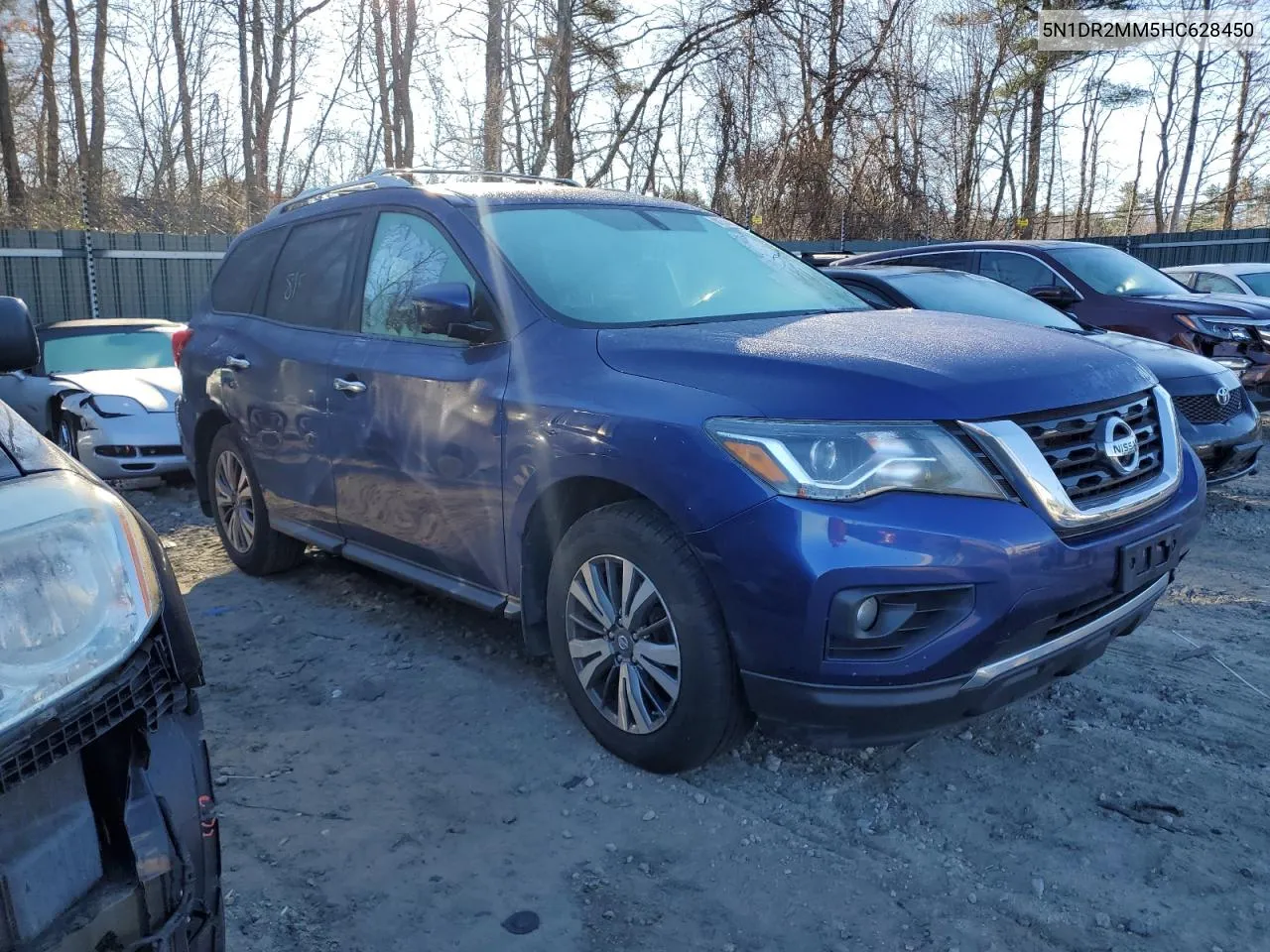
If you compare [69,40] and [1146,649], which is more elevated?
[69,40]

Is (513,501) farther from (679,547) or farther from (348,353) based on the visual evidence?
(348,353)

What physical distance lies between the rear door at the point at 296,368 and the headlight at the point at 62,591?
8.13 feet

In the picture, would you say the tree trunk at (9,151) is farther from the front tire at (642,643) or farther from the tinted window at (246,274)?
the front tire at (642,643)

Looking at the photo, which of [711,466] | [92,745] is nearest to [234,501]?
[711,466]

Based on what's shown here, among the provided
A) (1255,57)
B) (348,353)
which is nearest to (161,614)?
(348,353)

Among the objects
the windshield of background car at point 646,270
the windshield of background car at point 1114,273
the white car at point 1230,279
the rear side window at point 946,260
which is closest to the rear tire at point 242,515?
the windshield of background car at point 646,270

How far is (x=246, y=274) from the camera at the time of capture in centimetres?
517

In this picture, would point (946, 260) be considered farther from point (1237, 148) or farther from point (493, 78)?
point (1237, 148)

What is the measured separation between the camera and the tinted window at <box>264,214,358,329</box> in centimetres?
438

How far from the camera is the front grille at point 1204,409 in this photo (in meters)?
5.83

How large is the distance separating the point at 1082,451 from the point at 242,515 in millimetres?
4035

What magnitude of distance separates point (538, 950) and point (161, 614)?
47.5 inches

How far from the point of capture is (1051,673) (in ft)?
9.21

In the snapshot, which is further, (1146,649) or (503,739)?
(1146,649)
